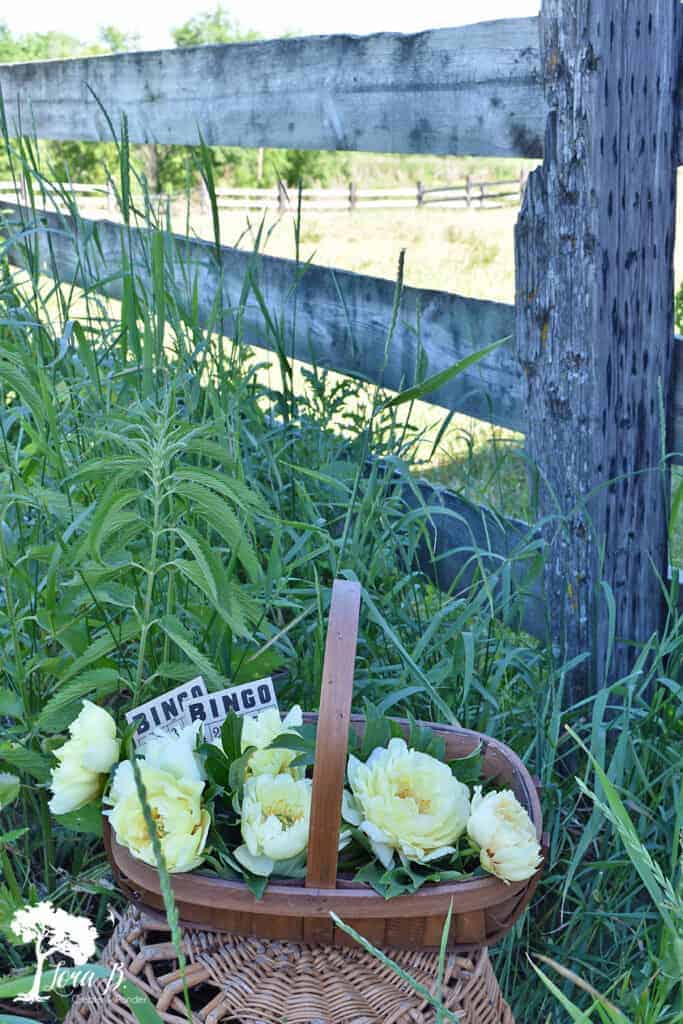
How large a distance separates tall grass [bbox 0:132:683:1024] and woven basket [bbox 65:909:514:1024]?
20 centimetres

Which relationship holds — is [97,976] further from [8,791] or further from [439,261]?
[439,261]

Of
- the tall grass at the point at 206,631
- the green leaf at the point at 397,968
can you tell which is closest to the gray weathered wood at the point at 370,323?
the tall grass at the point at 206,631

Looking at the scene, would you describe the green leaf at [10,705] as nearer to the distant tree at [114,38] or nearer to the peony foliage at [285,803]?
the peony foliage at [285,803]

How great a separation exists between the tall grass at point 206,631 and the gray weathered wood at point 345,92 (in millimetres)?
515

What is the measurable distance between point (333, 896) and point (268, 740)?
0.66ft

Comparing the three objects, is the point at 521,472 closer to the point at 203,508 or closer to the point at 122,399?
the point at 122,399

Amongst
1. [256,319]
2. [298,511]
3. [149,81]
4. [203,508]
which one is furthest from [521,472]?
[203,508]

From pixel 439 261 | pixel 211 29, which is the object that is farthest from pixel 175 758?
pixel 211 29

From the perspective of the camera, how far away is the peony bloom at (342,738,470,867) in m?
0.93

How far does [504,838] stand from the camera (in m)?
0.92

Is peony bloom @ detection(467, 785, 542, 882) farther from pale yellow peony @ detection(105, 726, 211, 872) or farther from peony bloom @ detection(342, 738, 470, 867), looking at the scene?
pale yellow peony @ detection(105, 726, 211, 872)

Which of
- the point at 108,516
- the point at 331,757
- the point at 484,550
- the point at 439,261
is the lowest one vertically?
the point at 439,261

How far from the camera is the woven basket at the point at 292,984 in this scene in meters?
0.91

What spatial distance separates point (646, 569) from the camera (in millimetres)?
1843
